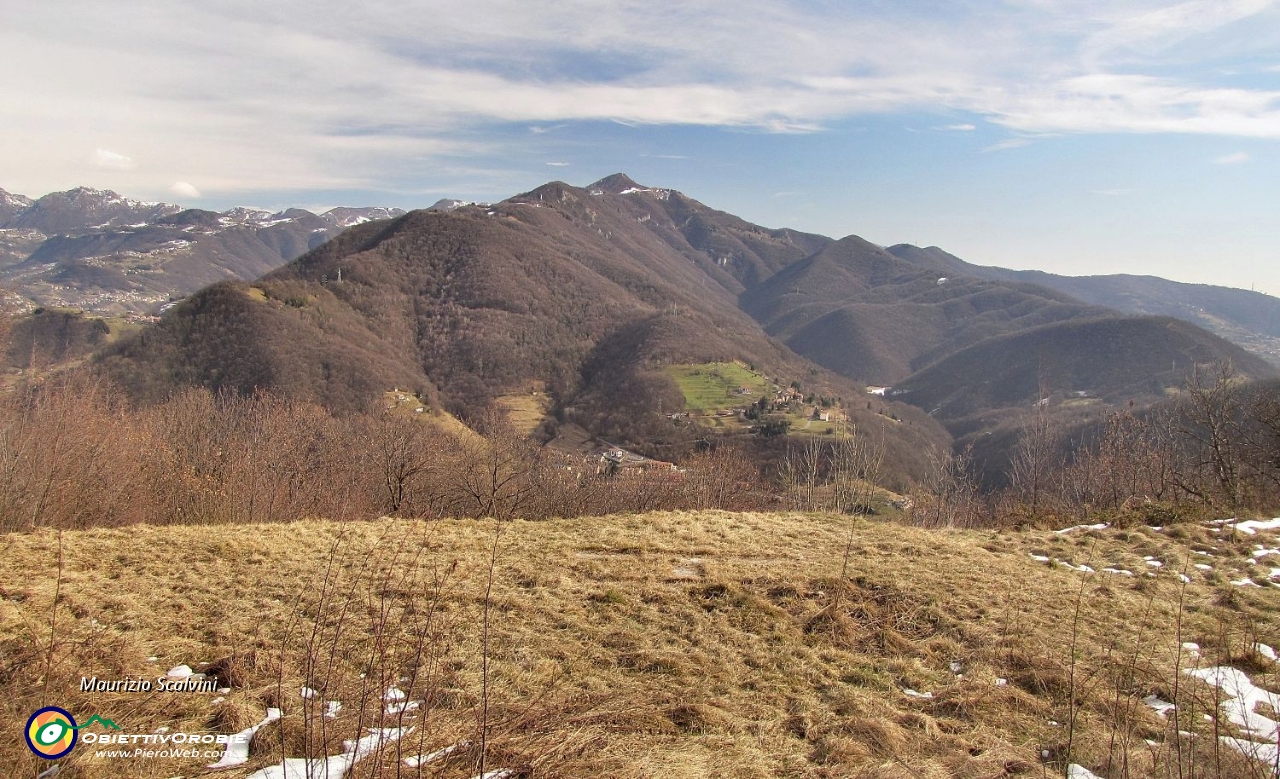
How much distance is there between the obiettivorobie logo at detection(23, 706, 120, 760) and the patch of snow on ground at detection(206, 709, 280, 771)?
0.87 meters

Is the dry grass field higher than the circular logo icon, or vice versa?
the circular logo icon

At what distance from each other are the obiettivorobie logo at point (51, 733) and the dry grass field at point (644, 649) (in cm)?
10

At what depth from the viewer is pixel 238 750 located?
13.5 ft

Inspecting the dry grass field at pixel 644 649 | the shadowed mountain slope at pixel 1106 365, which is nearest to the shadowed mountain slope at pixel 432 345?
the shadowed mountain slope at pixel 1106 365

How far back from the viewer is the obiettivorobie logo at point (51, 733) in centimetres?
367

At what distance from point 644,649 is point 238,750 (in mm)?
4025

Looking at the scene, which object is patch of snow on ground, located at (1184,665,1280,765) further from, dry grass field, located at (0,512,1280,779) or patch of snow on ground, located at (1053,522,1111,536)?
patch of snow on ground, located at (1053,522,1111,536)

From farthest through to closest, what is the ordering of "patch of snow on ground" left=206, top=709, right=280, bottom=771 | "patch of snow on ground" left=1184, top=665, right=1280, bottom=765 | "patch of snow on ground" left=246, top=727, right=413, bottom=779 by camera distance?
"patch of snow on ground" left=1184, top=665, right=1280, bottom=765 < "patch of snow on ground" left=206, top=709, right=280, bottom=771 < "patch of snow on ground" left=246, top=727, right=413, bottom=779

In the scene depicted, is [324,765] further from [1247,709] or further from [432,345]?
[432,345]

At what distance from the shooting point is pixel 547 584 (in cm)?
890

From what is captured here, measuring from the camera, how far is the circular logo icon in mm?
3672

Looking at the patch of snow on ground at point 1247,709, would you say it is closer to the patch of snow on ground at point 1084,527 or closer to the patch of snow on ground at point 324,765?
the patch of snow on ground at point 324,765

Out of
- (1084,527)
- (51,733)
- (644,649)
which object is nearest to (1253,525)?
(1084,527)

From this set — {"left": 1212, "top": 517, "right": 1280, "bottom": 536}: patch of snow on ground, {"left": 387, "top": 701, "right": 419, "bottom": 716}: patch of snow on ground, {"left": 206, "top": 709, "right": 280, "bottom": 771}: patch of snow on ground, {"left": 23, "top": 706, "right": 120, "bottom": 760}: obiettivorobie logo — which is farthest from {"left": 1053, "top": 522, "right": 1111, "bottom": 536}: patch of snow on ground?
{"left": 23, "top": 706, "right": 120, "bottom": 760}: obiettivorobie logo
